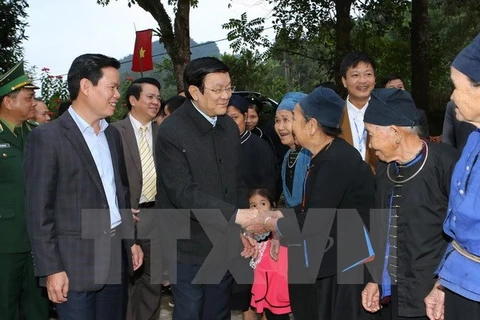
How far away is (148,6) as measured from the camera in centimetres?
1331

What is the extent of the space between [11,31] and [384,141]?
13.2 metres

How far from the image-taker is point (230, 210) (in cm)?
355

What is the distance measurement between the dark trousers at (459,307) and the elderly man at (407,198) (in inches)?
13.9

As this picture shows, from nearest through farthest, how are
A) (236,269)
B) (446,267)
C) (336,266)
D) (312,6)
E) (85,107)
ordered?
(446,267) < (85,107) < (336,266) < (236,269) < (312,6)

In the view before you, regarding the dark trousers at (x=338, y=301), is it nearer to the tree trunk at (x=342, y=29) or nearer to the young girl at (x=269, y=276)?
the young girl at (x=269, y=276)

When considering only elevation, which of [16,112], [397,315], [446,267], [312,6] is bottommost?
[397,315]

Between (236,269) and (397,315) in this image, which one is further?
(236,269)

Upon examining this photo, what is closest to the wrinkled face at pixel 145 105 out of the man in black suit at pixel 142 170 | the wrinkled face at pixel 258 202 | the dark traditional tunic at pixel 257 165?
the man in black suit at pixel 142 170

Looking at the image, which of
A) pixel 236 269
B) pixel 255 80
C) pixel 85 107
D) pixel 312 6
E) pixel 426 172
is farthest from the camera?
pixel 255 80

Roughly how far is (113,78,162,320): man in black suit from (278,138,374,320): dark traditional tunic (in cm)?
176

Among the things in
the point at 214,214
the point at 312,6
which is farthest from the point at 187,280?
the point at 312,6

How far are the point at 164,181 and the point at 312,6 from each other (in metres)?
11.4

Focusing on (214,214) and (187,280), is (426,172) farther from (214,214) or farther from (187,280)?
(187,280)

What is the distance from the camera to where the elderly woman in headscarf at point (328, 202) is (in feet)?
11.0
